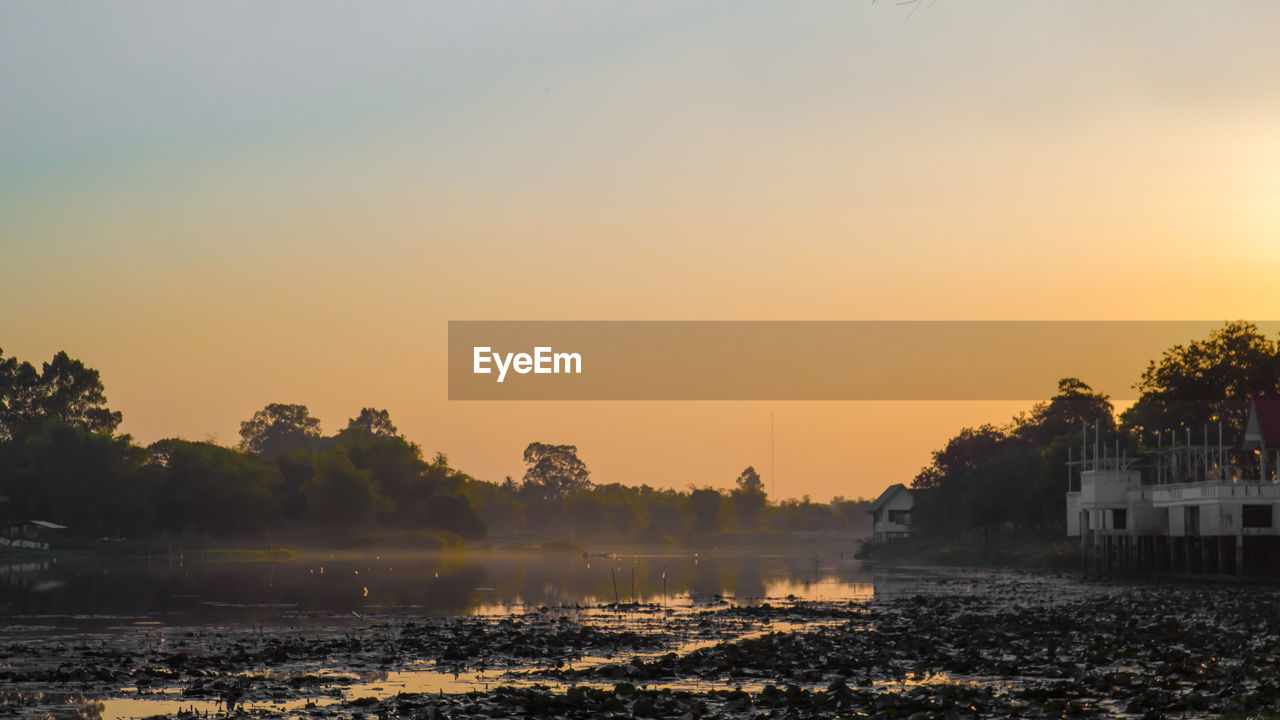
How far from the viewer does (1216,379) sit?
104750 millimetres

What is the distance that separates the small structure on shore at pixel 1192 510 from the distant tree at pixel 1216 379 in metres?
18.6

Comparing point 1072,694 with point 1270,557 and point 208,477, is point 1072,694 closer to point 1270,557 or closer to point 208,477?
point 1270,557

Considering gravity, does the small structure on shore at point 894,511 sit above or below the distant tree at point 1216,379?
below

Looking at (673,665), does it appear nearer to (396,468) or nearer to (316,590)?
(316,590)

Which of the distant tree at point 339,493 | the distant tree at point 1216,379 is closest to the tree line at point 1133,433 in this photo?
the distant tree at point 1216,379

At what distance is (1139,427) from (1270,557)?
5126 cm

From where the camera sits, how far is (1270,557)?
6700 centimetres

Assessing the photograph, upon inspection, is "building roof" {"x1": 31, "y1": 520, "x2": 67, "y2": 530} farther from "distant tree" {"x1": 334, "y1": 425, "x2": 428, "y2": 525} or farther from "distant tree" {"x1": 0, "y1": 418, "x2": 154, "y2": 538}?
"distant tree" {"x1": 334, "y1": 425, "x2": 428, "y2": 525}

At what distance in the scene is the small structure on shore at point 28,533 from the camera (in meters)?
116

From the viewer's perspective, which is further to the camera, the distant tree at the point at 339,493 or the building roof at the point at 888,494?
the distant tree at the point at 339,493

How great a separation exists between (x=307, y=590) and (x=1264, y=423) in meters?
58.5

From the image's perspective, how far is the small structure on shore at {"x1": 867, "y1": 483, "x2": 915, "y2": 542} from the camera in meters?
147

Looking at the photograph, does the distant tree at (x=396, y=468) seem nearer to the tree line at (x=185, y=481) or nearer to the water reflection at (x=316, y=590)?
the tree line at (x=185, y=481)

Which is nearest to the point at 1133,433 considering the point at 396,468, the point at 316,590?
the point at 316,590
